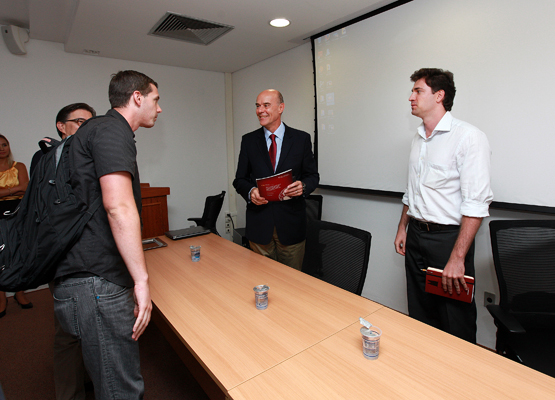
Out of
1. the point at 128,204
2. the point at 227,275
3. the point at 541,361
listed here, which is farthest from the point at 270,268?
the point at 541,361

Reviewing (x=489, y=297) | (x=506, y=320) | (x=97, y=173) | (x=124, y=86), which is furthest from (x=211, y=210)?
(x=506, y=320)

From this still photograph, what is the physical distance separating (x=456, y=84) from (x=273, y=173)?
1516 millimetres

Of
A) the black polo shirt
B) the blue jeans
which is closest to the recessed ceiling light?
the black polo shirt

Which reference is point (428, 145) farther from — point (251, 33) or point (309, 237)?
point (251, 33)

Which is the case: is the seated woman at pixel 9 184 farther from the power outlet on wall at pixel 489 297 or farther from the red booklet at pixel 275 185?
the power outlet on wall at pixel 489 297

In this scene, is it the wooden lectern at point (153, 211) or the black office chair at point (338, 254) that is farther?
the wooden lectern at point (153, 211)

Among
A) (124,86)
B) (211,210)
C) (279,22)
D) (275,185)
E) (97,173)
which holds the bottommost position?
(211,210)

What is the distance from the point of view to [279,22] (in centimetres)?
294

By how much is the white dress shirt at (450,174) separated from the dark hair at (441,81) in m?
0.12

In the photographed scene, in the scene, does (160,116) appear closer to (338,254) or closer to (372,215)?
(372,215)

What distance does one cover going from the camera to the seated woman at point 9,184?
121 inches

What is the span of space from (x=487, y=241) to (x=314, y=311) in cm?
164

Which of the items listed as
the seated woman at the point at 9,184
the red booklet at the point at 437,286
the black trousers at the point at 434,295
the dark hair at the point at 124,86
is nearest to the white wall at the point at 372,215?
the black trousers at the point at 434,295

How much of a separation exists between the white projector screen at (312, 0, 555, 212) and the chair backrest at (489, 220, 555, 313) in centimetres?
56
